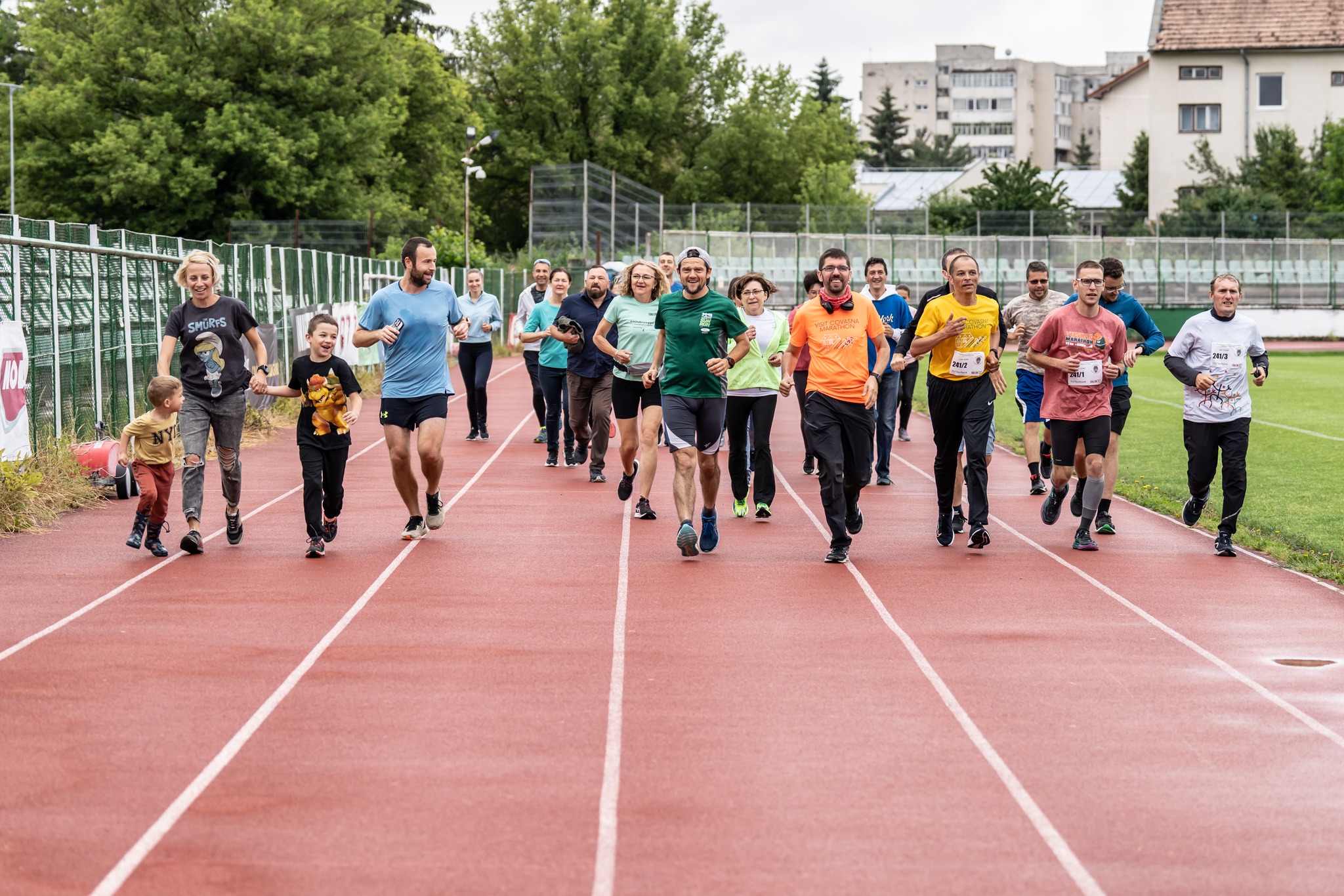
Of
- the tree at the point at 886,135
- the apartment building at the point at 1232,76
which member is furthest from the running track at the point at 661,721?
the tree at the point at 886,135

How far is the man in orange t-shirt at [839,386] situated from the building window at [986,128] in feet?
461

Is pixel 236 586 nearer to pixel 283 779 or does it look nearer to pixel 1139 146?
pixel 283 779

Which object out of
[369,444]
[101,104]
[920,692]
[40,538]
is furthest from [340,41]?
[920,692]

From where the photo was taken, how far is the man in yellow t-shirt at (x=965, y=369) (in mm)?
11227

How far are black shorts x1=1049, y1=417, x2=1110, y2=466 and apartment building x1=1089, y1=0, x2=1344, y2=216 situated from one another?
60.7 metres

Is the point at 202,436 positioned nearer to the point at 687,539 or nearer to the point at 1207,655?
the point at 687,539

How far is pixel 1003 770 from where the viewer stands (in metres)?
6.11

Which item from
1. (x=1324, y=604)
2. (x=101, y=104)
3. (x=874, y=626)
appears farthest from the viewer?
(x=101, y=104)

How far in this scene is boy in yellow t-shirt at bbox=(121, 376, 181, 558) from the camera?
10.7 meters

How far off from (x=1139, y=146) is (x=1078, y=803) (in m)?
79.5

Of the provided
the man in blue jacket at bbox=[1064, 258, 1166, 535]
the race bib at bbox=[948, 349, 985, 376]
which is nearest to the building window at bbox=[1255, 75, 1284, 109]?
the man in blue jacket at bbox=[1064, 258, 1166, 535]

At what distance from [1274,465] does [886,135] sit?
129m

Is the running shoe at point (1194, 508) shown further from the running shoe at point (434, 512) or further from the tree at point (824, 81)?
the tree at point (824, 81)

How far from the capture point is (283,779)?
232 inches
